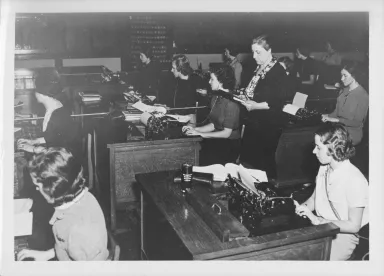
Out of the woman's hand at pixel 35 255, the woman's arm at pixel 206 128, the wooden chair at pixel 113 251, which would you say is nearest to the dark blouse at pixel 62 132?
the woman's hand at pixel 35 255

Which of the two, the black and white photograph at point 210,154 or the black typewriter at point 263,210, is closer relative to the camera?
the black typewriter at point 263,210

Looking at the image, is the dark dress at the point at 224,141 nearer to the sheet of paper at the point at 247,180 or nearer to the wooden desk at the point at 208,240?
the wooden desk at the point at 208,240

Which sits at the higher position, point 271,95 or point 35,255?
point 271,95

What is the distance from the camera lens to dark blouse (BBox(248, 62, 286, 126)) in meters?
2.96

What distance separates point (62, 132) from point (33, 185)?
39cm

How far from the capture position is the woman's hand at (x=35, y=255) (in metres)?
2.16

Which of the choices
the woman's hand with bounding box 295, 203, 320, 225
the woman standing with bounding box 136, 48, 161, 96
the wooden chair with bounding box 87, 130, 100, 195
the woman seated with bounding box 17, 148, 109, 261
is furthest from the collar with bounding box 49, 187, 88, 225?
the woman standing with bounding box 136, 48, 161, 96

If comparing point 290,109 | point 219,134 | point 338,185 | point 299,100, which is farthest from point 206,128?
point 338,185

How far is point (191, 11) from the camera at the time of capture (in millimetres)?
2367

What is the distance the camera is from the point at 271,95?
3.02 metres

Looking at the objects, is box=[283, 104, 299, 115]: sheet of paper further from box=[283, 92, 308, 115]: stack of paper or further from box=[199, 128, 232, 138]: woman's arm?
box=[199, 128, 232, 138]: woman's arm

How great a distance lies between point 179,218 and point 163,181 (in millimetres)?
469

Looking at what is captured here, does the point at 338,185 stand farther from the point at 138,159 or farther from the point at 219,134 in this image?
the point at 138,159

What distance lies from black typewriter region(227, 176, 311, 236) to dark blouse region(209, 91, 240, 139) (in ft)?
3.94
